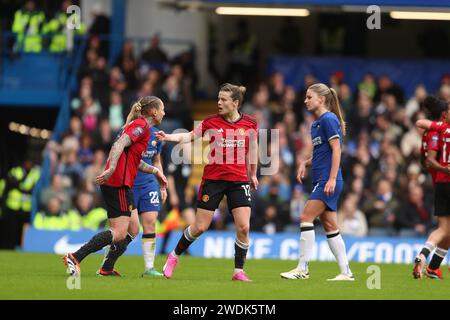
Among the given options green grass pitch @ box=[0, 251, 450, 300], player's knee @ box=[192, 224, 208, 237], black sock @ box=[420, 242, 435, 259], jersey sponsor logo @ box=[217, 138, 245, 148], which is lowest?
green grass pitch @ box=[0, 251, 450, 300]

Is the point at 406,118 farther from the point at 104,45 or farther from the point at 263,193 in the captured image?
the point at 104,45

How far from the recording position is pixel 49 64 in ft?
91.1

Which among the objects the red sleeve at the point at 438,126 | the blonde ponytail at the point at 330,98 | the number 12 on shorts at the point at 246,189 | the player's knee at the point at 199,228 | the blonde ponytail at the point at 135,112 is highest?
the blonde ponytail at the point at 330,98

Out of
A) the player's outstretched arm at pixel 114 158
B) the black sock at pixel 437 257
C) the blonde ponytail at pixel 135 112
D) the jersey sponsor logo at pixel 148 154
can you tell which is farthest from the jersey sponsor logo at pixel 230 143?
the black sock at pixel 437 257

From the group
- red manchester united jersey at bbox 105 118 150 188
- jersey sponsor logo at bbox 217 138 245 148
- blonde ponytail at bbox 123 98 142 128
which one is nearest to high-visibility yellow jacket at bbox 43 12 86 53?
blonde ponytail at bbox 123 98 142 128

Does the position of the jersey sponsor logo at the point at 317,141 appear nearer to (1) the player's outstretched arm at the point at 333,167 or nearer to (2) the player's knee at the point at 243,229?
(1) the player's outstretched arm at the point at 333,167

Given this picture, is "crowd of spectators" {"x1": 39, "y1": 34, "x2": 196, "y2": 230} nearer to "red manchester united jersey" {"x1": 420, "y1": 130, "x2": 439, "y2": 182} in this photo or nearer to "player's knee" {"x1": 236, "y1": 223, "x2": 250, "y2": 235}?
"red manchester united jersey" {"x1": 420, "y1": 130, "x2": 439, "y2": 182}

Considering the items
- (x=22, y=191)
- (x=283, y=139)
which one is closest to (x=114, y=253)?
(x=283, y=139)

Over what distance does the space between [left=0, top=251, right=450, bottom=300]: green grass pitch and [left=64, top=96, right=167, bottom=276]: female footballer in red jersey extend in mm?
421

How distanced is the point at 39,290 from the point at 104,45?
1722 cm

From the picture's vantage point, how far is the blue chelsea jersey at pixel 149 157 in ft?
47.6

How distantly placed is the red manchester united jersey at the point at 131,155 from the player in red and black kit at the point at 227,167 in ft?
0.89

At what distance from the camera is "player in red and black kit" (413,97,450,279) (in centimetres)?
1454
